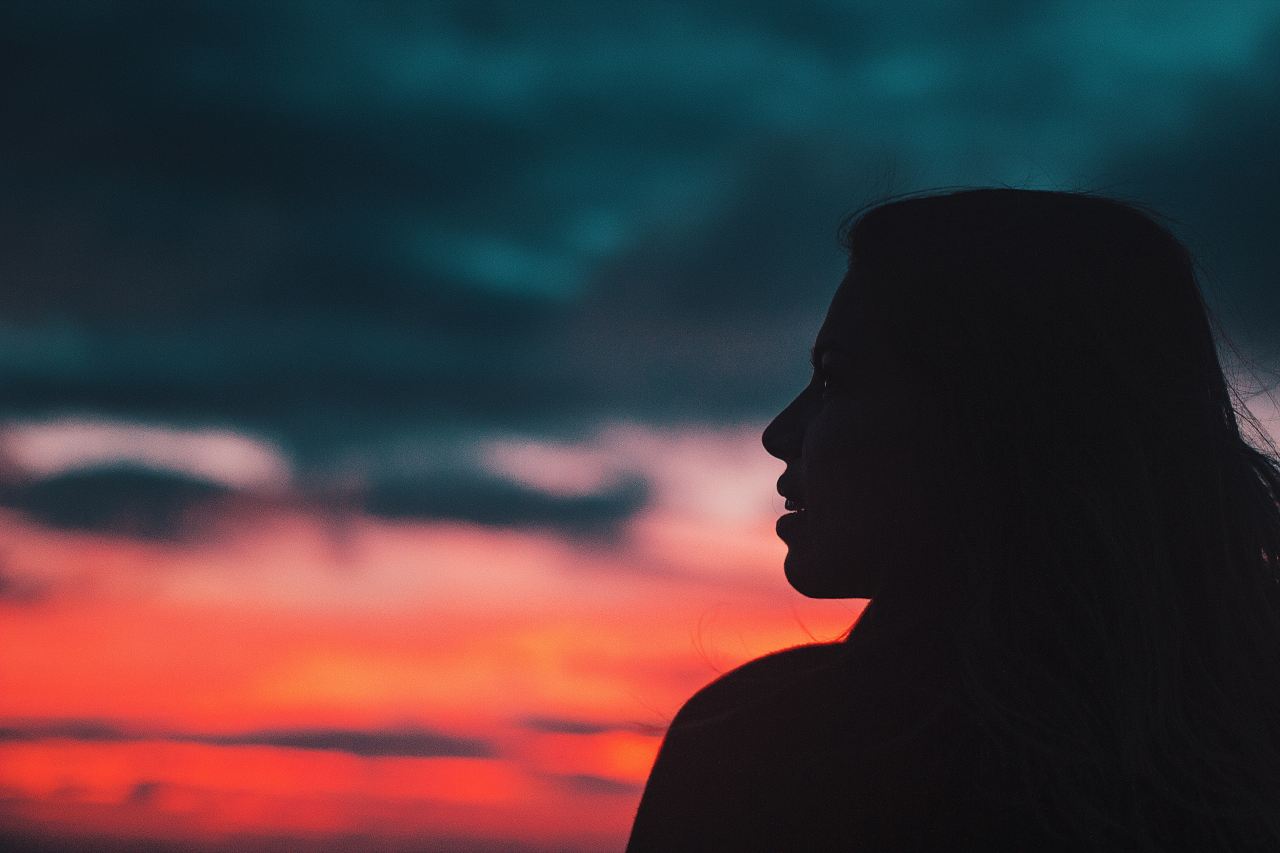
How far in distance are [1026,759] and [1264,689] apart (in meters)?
1.10

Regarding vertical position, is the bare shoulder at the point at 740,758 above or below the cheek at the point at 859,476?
below

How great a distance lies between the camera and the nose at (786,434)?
450cm

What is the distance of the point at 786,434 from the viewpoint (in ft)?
14.8

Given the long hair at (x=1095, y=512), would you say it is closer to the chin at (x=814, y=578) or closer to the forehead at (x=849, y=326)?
the forehead at (x=849, y=326)

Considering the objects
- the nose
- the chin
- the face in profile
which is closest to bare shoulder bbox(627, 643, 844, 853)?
the chin

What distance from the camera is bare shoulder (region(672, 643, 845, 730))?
4.05 metres

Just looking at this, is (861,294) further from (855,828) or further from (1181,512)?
(855,828)

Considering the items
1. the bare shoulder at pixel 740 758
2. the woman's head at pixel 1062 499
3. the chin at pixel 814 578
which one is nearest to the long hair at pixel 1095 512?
the woman's head at pixel 1062 499

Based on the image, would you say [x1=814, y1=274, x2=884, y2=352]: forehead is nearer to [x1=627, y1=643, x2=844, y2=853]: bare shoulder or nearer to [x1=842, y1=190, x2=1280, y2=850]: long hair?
[x1=842, y1=190, x2=1280, y2=850]: long hair

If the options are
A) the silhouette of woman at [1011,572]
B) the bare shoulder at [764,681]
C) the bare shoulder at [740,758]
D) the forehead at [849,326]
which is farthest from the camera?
the forehead at [849,326]

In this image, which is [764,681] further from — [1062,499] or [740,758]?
[1062,499]

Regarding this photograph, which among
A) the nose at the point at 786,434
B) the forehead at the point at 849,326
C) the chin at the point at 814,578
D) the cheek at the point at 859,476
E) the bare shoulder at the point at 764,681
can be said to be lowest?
the bare shoulder at the point at 764,681

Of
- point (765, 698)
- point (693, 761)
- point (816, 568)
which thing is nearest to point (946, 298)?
point (816, 568)

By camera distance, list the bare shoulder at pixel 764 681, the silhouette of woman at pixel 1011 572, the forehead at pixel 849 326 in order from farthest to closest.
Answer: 1. the forehead at pixel 849 326
2. the bare shoulder at pixel 764 681
3. the silhouette of woman at pixel 1011 572
